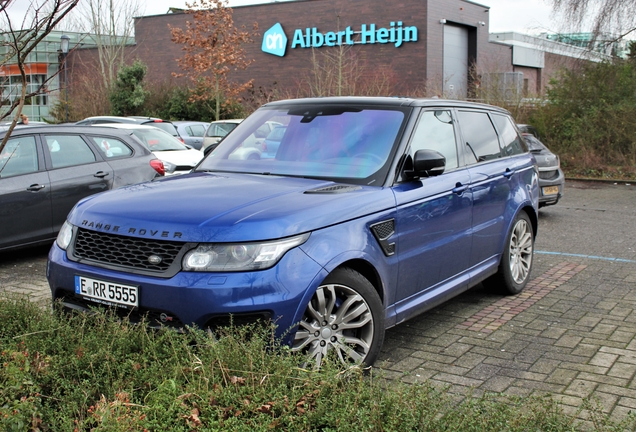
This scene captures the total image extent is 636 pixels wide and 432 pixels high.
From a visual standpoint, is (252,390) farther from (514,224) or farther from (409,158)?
(514,224)

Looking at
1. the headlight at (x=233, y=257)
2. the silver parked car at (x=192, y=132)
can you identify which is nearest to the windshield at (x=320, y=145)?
the headlight at (x=233, y=257)

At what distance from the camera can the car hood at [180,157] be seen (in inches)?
507

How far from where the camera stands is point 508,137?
23.1 feet

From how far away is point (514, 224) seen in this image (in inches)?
261

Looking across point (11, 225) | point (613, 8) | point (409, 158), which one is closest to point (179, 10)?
point (613, 8)

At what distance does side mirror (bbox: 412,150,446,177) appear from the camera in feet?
16.3

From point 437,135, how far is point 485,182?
715mm

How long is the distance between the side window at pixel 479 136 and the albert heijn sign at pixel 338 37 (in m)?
32.3

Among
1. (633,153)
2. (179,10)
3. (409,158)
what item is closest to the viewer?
(409,158)

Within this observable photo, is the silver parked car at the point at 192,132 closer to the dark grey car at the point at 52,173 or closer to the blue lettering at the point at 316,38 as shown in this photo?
the dark grey car at the point at 52,173

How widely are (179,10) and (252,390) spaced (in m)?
51.1

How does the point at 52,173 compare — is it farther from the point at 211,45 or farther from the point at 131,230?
the point at 211,45

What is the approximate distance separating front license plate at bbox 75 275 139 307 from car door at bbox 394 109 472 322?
5.82 ft

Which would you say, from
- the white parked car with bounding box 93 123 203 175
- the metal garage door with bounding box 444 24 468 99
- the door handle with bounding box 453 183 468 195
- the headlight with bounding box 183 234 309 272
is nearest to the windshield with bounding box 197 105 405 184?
the door handle with bounding box 453 183 468 195
